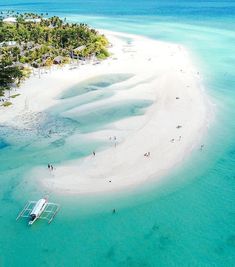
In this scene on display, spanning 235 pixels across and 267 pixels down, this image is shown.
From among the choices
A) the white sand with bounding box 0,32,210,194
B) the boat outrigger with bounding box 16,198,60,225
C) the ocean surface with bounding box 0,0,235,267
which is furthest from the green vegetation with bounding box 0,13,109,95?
the boat outrigger with bounding box 16,198,60,225

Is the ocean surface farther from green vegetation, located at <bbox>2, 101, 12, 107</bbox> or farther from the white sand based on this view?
green vegetation, located at <bbox>2, 101, 12, 107</bbox>

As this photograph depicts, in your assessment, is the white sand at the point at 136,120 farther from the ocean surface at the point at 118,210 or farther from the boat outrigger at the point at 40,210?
the boat outrigger at the point at 40,210

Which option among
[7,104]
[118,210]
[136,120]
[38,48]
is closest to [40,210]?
[118,210]

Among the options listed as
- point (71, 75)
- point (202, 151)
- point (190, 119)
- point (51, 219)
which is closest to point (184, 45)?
point (71, 75)

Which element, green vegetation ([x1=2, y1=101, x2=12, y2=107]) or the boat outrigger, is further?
green vegetation ([x1=2, y1=101, x2=12, y2=107])

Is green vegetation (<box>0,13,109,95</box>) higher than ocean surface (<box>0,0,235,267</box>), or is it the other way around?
green vegetation (<box>0,13,109,95</box>)

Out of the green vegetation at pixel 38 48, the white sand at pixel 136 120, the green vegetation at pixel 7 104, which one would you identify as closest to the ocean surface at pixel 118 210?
the white sand at pixel 136 120

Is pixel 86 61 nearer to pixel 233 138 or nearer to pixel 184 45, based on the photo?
pixel 184 45

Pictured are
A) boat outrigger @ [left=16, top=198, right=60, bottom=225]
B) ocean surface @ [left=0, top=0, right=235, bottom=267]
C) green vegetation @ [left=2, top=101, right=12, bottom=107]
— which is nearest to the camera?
ocean surface @ [left=0, top=0, right=235, bottom=267]
